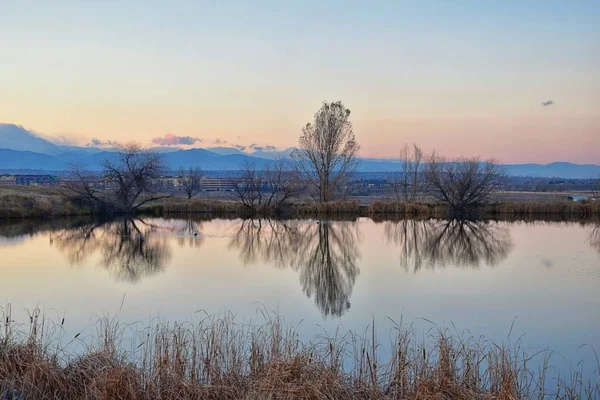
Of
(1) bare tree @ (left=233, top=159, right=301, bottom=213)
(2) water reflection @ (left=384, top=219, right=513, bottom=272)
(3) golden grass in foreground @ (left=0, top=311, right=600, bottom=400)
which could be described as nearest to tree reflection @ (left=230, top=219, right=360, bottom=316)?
(2) water reflection @ (left=384, top=219, right=513, bottom=272)

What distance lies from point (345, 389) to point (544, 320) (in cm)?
541

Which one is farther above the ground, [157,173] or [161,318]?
[157,173]

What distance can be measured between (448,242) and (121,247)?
39.4ft

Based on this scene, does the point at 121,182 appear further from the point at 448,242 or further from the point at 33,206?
the point at 448,242

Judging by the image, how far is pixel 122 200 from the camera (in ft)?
107

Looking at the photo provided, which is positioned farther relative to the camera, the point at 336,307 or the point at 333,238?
the point at 333,238

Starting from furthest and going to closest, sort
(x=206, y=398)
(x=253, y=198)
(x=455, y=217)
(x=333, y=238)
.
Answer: (x=253, y=198) < (x=455, y=217) < (x=333, y=238) < (x=206, y=398)

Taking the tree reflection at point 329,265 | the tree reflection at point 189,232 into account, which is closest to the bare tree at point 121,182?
the tree reflection at point 189,232

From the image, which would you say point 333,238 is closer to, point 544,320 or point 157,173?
point 544,320

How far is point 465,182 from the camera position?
32031 millimetres

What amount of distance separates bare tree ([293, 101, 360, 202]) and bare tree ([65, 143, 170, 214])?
9.57 m

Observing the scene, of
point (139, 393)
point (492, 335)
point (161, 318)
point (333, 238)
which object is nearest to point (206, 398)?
point (139, 393)

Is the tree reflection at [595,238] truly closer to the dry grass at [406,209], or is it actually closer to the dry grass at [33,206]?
the dry grass at [406,209]

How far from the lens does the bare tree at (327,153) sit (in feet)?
117
